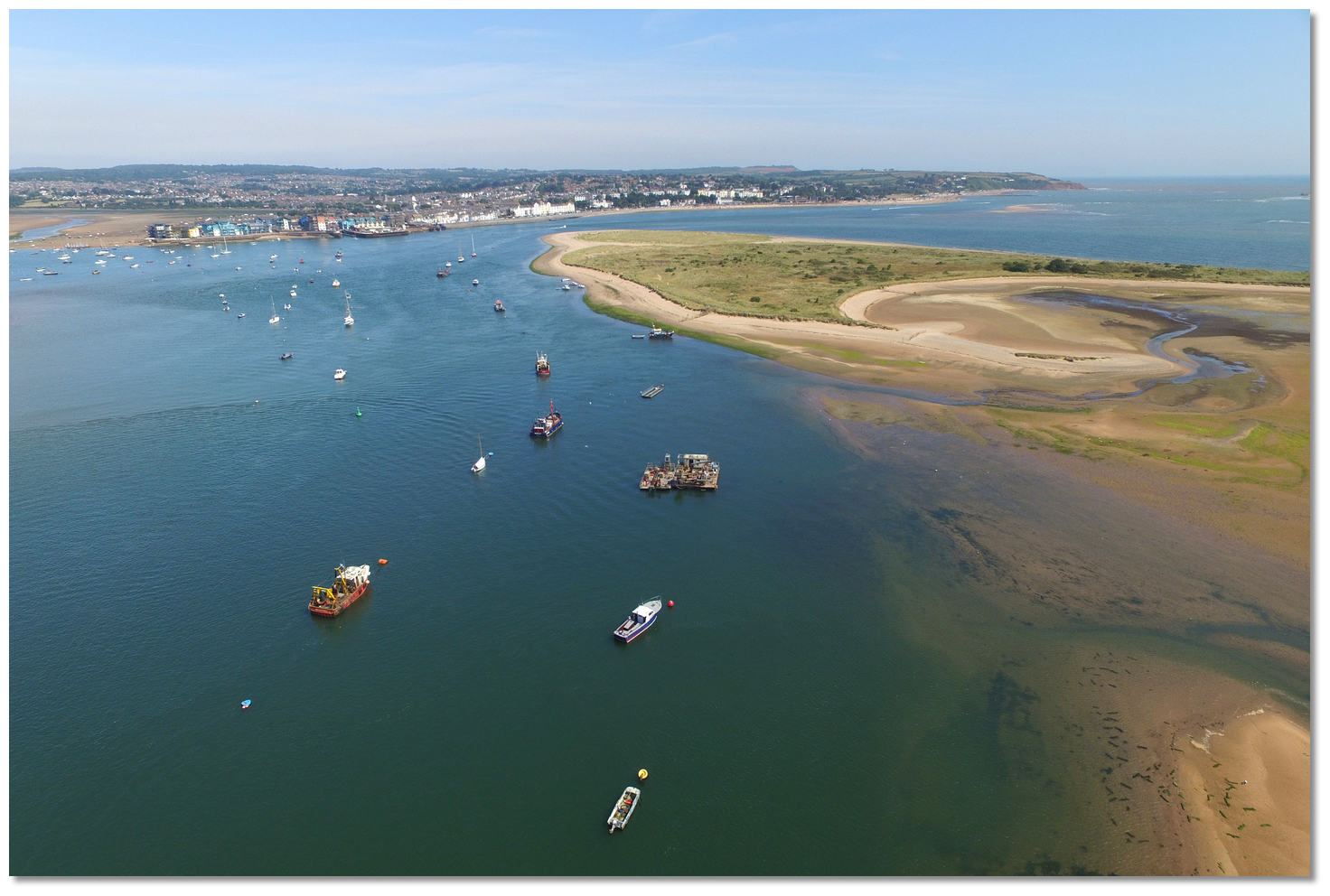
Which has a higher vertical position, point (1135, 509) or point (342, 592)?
point (1135, 509)

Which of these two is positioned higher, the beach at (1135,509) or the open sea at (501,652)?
the beach at (1135,509)

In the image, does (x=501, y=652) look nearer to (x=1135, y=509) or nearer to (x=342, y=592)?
(x=342, y=592)

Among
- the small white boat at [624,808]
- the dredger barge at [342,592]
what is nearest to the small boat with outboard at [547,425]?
the dredger barge at [342,592]

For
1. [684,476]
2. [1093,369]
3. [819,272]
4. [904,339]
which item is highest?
[819,272]

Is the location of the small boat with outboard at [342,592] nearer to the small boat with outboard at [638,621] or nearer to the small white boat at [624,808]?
the small boat with outboard at [638,621]

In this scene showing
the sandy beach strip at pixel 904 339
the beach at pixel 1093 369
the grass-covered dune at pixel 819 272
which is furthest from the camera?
the grass-covered dune at pixel 819 272

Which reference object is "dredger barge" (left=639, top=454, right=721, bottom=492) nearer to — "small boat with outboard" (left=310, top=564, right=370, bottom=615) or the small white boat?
"small boat with outboard" (left=310, top=564, right=370, bottom=615)

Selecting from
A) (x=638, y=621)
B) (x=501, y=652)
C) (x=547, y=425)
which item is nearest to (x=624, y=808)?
(x=638, y=621)

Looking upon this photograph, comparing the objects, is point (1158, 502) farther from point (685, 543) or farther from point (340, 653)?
point (340, 653)
